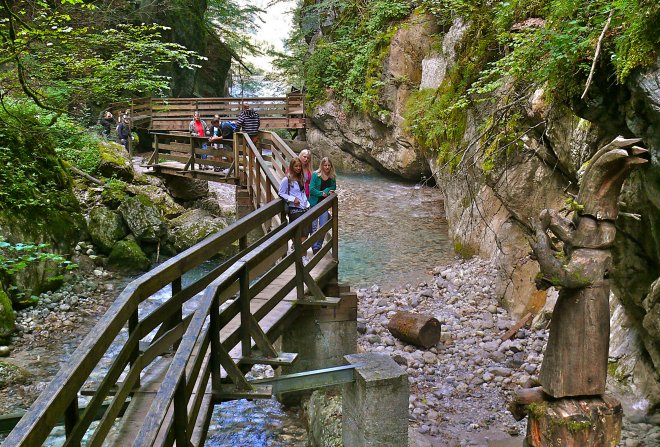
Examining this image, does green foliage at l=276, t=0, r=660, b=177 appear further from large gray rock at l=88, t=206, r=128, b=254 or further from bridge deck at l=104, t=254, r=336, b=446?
large gray rock at l=88, t=206, r=128, b=254

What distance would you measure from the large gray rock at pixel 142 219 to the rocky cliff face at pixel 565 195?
740cm

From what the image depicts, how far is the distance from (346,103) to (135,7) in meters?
10.0

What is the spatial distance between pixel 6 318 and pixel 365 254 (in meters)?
8.12

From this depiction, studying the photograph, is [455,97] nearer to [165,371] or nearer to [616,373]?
[616,373]

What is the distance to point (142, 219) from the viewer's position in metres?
14.4

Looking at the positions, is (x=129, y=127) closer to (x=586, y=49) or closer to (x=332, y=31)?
(x=332, y=31)

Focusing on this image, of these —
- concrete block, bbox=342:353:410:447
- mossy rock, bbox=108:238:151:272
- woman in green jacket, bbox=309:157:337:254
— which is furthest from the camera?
mossy rock, bbox=108:238:151:272

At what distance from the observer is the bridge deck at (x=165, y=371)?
3.58 meters

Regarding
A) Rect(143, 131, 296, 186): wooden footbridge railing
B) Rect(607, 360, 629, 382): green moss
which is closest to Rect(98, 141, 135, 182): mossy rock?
Rect(143, 131, 296, 186): wooden footbridge railing

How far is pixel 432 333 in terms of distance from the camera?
8922 millimetres

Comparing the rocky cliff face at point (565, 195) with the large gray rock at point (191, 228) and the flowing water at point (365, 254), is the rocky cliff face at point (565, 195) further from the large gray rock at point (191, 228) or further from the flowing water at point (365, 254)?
the large gray rock at point (191, 228)

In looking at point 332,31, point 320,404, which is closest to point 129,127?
point 332,31

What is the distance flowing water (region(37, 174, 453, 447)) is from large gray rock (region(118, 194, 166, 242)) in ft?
4.70

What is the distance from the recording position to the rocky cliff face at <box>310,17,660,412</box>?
545 cm
